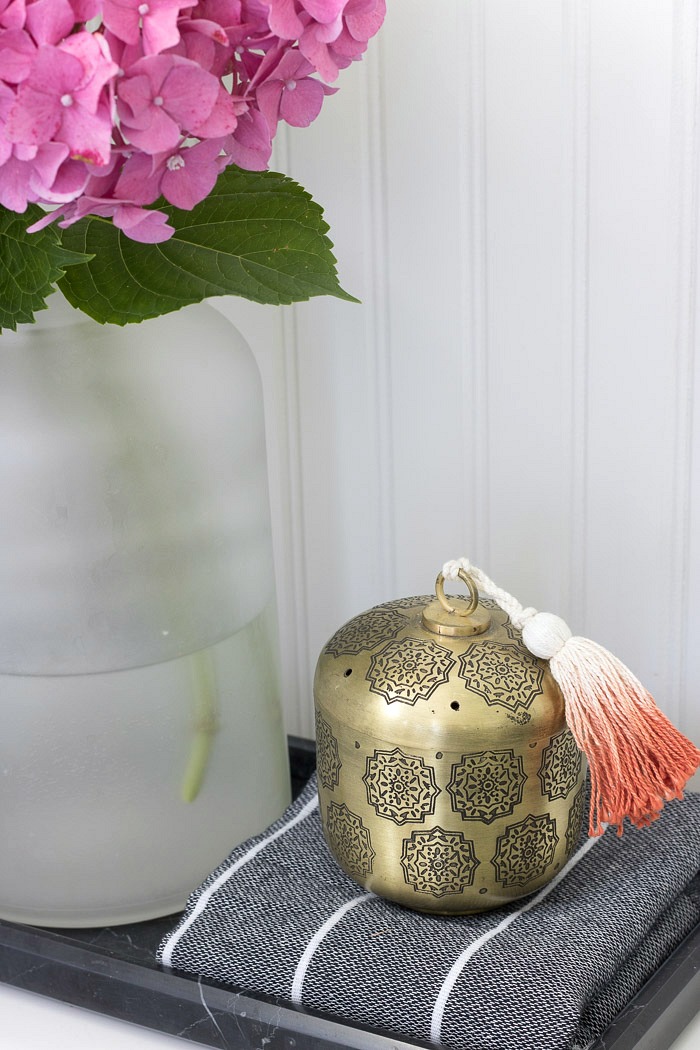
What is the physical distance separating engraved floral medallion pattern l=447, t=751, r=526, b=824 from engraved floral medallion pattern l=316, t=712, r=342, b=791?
0.06 metres

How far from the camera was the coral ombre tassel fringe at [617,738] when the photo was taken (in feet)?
1.78

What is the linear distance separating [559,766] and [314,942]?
0.45 feet

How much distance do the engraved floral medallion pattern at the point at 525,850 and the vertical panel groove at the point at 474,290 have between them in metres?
0.23

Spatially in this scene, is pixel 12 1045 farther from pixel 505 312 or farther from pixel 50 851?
pixel 505 312

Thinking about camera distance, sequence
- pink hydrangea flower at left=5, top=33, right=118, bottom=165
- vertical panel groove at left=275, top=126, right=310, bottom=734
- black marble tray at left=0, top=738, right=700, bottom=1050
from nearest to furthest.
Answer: pink hydrangea flower at left=5, top=33, right=118, bottom=165
black marble tray at left=0, top=738, right=700, bottom=1050
vertical panel groove at left=275, top=126, right=310, bottom=734

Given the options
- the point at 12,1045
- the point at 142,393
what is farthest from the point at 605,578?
the point at 12,1045

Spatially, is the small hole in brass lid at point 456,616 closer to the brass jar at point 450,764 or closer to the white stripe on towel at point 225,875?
the brass jar at point 450,764

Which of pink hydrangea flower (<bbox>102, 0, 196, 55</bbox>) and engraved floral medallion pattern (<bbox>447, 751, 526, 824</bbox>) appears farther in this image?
engraved floral medallion pattern (<bbox>447, 751, 526, 824</bbox>)

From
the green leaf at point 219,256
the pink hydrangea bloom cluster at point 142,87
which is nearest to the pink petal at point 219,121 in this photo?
the pink hydrangea bloom cluster at point 142,87

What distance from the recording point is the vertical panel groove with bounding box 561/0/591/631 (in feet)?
2.11

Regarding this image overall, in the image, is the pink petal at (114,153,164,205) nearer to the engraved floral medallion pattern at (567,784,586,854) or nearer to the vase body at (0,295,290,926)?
the vase body at (0,295,290,926)

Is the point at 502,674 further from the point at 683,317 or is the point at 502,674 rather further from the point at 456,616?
the point at 683,317

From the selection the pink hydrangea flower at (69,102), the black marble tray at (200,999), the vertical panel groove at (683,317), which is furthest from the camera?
the vertical panel groove at (683,317)

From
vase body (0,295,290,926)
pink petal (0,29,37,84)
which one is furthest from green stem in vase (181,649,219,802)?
pink petal (0,29,37,84)
